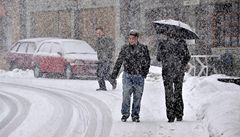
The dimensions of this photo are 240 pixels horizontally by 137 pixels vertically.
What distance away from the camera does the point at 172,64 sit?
926cm

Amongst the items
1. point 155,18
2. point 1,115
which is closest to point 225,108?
point 1,115

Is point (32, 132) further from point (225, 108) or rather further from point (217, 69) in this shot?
point (217, 69)

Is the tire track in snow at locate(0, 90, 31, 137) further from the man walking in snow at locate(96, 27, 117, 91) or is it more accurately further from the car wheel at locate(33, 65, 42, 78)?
the car wheel at locate(33, 65, 42, 78)

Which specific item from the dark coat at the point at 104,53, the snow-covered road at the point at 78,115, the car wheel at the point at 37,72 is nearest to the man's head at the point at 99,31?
the dark coat at the point at 104,53

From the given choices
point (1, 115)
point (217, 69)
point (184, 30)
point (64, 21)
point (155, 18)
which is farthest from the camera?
point (64, 21)

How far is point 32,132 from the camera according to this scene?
8570 millimetres

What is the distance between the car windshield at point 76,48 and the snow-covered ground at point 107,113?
157 inches

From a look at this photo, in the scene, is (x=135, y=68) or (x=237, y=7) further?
(x=237, y=7)

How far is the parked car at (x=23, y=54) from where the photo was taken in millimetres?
20906

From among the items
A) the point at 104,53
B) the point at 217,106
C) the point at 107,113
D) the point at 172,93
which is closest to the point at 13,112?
the point at 107,113

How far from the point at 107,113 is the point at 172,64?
80.5 inches

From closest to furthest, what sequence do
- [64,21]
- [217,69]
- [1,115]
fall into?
[1,115], [217,69], [64,21]

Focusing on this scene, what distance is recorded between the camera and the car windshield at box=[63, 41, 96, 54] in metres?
19.5

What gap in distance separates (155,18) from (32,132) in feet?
49.4
